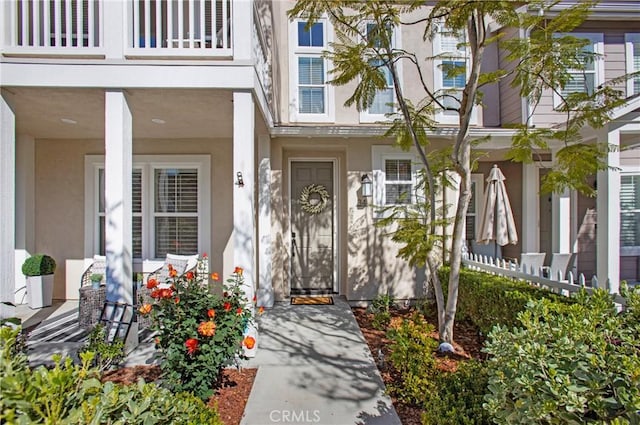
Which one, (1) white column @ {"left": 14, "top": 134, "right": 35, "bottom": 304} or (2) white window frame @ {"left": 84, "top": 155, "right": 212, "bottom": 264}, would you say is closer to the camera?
(1) white column @ {"left": 14, "top": 134, "right": 35, "bottom": 304}

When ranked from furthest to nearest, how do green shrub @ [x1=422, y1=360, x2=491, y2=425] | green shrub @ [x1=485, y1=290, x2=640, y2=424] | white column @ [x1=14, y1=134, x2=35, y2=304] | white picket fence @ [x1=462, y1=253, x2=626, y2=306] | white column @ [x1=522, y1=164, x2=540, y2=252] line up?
white column @ [x1=522, y1=164, x2=540, y2=252]
white column @ [x1=14, y1=134, x2=35, y2=304]
white picket fence @ [x1=462, y1=253, x2=626, y2=306]
green shrub @ [x1=422, y1=360, x2=491, y2=425]
green shrub @ [x1=485, y1=290, x2=640, y2=424]

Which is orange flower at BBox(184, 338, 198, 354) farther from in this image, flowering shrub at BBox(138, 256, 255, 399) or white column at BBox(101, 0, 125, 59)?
white column at BBox(101, 0, 125, 59)

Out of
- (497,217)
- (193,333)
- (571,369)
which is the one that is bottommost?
(193,333)

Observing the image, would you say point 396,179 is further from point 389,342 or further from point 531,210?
point 389,342

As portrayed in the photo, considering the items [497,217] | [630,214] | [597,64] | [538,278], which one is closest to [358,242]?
[497,217]

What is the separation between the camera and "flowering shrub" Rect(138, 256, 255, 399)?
8.64 ft

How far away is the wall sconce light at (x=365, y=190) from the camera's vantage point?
19.1 ft

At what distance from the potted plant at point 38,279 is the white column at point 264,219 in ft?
11.6

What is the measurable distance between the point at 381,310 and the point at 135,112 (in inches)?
185

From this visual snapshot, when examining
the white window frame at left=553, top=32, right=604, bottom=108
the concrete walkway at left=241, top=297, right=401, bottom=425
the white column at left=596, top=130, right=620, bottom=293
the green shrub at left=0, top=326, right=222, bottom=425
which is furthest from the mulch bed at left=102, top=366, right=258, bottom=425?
the white window frame at left=553, top=32, right=604, bottom=108

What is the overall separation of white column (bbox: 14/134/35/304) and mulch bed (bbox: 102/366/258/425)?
147 inches

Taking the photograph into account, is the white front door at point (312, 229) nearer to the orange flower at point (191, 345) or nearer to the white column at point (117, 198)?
the white column at point (117, 198)

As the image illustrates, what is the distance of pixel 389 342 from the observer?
429 cm

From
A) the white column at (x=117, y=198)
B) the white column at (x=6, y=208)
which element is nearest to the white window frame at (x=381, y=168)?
the white column at (x=117, y=198)
